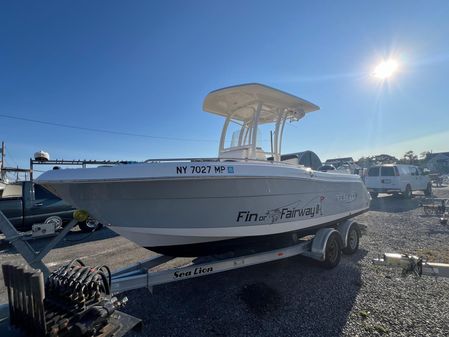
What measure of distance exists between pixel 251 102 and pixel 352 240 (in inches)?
140

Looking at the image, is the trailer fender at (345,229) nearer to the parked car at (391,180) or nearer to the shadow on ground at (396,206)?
the shadow on ground at (396,206)

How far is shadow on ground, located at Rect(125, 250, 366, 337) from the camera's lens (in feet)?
9.00

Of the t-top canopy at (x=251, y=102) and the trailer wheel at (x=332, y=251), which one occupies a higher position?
the t-top canopy at (x=251, y=102)

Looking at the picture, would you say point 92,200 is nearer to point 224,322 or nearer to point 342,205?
point 224,322

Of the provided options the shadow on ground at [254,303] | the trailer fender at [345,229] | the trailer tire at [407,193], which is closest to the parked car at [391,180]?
the trailer tire at [407,193]

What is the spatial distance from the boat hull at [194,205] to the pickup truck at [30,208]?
4623 millimetres

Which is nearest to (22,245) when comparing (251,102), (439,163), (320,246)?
(251,102)

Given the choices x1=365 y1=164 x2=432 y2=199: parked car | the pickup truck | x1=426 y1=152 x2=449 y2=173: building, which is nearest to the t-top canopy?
the pickup truck

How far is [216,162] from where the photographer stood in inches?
124

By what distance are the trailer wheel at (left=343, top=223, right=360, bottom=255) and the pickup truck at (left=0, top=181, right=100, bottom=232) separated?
6931 mm

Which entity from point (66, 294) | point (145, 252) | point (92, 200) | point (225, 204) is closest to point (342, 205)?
point (225, 204)

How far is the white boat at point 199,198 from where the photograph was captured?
2.91 meters

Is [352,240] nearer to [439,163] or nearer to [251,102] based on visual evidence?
[251,102]

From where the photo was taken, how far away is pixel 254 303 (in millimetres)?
3279
